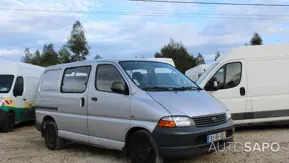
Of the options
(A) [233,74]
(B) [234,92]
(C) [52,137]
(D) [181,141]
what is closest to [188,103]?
(D) [181,141]

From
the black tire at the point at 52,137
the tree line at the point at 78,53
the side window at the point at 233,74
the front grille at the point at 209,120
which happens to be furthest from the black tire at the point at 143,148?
the tree line at the point at 78,53

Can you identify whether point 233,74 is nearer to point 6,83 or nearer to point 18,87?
point 18,87

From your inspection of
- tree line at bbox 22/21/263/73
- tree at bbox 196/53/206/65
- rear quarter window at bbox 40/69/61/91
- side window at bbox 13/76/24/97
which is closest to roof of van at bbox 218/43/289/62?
rear quarter window at bbox 40/69/61/91

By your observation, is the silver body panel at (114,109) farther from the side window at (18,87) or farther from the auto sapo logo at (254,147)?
the side window at (18,87)

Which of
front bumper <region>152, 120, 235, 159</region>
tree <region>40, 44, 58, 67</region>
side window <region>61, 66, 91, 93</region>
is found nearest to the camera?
front bumper <region>152, 120, 235, 159</region>

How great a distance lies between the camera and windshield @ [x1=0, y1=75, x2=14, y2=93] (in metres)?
12.0

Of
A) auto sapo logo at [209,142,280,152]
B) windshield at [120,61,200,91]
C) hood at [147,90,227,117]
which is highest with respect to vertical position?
windshield at [120,61,200,91]

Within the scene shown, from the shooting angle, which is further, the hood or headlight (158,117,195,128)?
the hood

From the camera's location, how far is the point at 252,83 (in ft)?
30.1

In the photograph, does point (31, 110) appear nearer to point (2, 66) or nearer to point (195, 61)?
point (2, 66)

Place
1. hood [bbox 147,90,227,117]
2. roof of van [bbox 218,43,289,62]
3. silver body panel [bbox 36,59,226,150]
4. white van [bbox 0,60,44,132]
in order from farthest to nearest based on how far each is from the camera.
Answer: white van [bbox 0,60,44,132] < roof of van [bbox 218,43,289,62] < silver body panel [bbox 36,59,226,150] < hood [bbox 147,90,227,117]

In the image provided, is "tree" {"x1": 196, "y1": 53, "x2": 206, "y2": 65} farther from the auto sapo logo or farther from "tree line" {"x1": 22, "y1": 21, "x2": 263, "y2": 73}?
the auto sapo logo

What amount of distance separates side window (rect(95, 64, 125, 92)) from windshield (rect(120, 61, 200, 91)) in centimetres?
20

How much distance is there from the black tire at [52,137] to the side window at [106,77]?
77.0 inches
